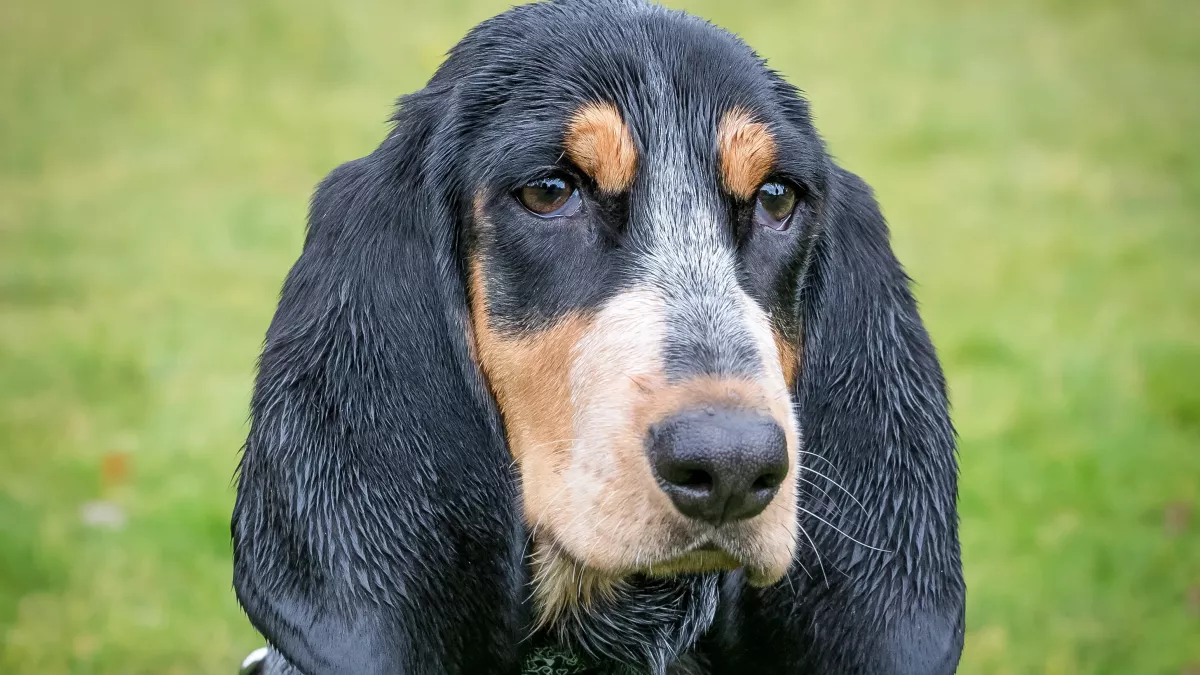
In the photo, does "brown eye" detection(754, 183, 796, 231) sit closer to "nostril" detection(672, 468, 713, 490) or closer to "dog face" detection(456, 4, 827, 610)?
"dog face" detection(456, 4, 827, 610)

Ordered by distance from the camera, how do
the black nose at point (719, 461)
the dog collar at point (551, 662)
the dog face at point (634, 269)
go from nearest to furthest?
1. the black nose at point (719, 461)
2. the dog face at point (634, 269)
3. the dog collar at point (551, 662)

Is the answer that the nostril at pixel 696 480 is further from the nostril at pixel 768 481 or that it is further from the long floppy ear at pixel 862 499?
the long floppy ear at pixel 862 499

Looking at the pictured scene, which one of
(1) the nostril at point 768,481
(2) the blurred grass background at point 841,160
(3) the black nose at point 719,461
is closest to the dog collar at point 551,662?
(3) the black nose at point 719,461

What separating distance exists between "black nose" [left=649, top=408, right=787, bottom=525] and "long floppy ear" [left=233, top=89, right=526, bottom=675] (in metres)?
0.72

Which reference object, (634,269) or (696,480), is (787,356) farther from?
(696,480)

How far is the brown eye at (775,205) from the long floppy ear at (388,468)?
833mm

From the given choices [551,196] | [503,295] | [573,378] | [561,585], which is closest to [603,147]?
[551,196]

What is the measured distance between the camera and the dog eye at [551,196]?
10.3ft

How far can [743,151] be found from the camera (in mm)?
3209

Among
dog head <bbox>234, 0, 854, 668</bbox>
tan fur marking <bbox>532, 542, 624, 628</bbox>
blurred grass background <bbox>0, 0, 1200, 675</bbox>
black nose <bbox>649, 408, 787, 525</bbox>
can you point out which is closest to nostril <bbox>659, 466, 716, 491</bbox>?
black nose <bbox>649, 408, 787, 525</bbox>

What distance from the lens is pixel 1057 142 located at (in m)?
13.5

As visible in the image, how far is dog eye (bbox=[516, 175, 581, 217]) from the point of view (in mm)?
3137

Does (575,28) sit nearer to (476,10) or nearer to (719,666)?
(719,666)

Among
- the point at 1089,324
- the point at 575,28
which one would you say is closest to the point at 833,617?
the point at 575,28
